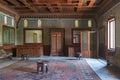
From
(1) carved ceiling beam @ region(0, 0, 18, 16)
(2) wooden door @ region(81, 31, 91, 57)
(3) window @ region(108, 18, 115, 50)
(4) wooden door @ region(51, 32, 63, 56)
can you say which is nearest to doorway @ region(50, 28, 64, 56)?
(4) wooden door @ region(51, 32, 63, 56)

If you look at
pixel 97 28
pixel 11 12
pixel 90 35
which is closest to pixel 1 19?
pixel 11 12

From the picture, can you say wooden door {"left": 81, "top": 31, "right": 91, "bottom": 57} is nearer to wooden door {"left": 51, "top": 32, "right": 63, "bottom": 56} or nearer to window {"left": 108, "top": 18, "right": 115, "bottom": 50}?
wooden door {"left": 51, "top": 32, "right": 63, "bottom": 56}

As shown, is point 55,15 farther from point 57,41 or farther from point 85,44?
point 85,44

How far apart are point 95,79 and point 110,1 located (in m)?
5.02

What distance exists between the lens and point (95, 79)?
6.22 metres

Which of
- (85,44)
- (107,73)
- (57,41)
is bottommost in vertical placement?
(107,73)

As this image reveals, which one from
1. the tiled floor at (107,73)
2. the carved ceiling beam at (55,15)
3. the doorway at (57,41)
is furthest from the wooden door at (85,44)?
the tiled floor at (107,73)

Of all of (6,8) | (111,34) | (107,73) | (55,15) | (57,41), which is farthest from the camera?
(57,41)

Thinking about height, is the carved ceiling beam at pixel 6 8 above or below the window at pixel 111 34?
above

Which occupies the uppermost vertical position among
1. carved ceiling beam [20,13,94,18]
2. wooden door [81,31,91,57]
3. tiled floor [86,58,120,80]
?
carved ceiling beam [20,13,94,18]

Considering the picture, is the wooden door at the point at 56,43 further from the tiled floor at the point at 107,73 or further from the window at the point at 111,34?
the tiled floor at the point at 107,73

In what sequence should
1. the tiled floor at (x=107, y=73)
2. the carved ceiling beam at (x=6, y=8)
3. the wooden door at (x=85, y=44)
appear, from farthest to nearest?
1. the wooden door at (x=85, y=44)
2. the carved ceiling beam at (x=6, y=8)
3. the tiled floor at (x=107, y=73)

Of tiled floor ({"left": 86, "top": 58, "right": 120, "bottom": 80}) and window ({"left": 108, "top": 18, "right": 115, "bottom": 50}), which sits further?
window ({"left": 108, "top": 18, "right": 115, "bottom": 50})

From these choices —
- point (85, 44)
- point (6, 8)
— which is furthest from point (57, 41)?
point (6, 8)
